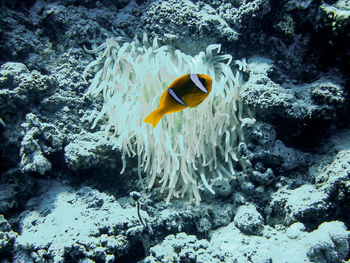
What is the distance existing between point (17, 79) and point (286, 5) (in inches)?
87.0

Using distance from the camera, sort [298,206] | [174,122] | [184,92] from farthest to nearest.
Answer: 1. [174,122]
2. [298,206]
3. [184,92]

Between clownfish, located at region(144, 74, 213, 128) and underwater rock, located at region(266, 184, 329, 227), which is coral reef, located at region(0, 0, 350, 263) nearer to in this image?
underwater rock, located at region(266, 184, 329, 227)

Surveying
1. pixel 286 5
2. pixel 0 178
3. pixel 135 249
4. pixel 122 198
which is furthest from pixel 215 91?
pixel 0 178

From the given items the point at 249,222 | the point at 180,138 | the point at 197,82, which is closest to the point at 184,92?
the point at 197,82

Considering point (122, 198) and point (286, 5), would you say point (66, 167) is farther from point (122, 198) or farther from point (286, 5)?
point (286, 5)

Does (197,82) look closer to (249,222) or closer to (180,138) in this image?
(180,138)

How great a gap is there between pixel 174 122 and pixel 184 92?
2.10ft

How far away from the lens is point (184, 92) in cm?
134

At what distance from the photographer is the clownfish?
1343 mm

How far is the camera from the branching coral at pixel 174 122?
1.89m

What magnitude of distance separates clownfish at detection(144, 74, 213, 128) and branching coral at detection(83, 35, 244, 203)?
504mm

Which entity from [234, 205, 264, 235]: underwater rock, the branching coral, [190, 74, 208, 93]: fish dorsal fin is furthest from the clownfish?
[234, 205, 264, 235]: underwater rock

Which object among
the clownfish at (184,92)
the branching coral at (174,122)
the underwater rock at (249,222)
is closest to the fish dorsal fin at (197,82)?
the clownfish at (184,92)

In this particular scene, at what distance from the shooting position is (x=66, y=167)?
81.4 inches
